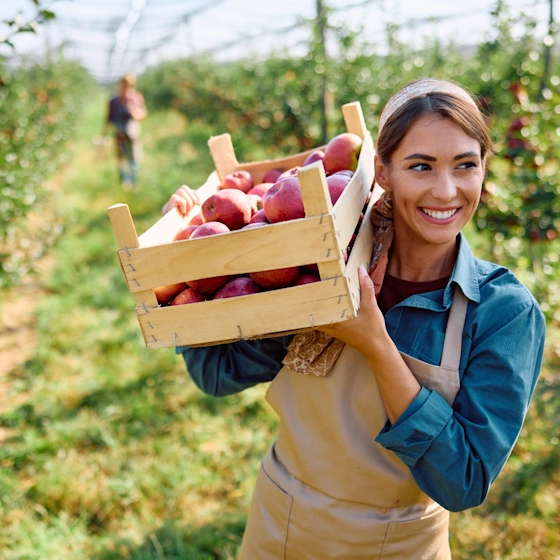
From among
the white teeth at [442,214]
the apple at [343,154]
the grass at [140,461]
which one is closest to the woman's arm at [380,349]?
the white teeth at [442,214]

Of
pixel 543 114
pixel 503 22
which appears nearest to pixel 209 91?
pixel 503 22

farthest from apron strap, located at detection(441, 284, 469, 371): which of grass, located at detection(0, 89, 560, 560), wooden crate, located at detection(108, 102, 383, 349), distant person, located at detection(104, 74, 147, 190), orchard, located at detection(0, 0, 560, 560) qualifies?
distant person, located at detection(104, 74, 147, 190)

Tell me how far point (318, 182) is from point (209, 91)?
33.3 feet

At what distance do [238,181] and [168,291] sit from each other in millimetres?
474

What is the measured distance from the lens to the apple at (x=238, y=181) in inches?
61.0

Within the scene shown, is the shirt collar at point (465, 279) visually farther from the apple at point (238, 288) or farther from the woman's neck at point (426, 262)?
the apple at point (238, 288)

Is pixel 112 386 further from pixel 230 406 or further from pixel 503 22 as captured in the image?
pixel 503 22

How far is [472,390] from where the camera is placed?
1118mm

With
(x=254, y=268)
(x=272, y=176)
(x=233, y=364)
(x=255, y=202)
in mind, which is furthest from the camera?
(x=272, y=176)

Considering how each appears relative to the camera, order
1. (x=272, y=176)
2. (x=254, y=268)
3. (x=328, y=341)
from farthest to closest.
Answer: (x=272, y=176), (x=328, y=341), (x=254, y=268)

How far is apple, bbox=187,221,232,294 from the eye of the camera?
1.15m

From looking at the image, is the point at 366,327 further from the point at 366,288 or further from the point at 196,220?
the point at 196,220

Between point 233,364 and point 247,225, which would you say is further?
point 233,364

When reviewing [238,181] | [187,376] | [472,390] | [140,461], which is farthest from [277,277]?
[187,376]
